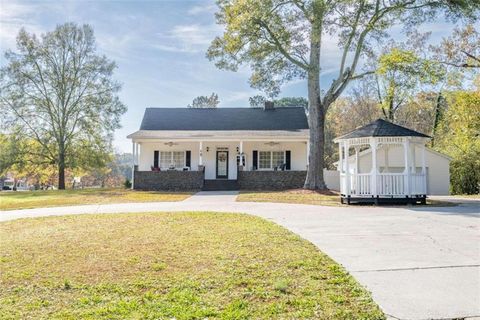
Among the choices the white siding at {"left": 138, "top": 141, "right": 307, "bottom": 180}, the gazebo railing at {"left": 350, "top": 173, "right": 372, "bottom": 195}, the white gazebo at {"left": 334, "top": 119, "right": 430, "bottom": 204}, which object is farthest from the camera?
the white siding at {"left": 138, "top": 141, "right": 307, "bottom": 180}

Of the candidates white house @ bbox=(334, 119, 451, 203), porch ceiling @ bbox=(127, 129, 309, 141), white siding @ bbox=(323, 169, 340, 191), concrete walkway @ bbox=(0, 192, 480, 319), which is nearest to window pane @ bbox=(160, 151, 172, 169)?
porch ceiling @ bbox=(127, 129, 309, 141)

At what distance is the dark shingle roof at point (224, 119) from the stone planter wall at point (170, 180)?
5.24 meters

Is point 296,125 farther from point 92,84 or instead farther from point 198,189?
point 92,84

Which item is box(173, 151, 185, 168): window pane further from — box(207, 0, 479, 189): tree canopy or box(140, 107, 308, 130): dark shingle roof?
box(207, 0, 479, 189): tree canopy

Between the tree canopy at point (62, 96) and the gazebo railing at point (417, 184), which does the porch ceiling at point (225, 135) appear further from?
the gazebo railing at point (417, 184)

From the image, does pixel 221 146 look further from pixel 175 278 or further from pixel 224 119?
pixel 175 278

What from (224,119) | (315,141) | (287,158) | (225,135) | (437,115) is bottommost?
(287,158)

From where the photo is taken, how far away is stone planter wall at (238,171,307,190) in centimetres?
2203

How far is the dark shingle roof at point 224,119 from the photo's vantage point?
26562 mm

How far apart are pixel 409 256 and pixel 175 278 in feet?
11.1

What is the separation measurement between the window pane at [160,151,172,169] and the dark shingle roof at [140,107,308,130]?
2.16 meters

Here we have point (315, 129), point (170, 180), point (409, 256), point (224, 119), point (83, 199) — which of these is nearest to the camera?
point (409, 256)

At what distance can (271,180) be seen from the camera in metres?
22.1

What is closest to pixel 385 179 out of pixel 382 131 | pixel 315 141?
pixel 382 131
